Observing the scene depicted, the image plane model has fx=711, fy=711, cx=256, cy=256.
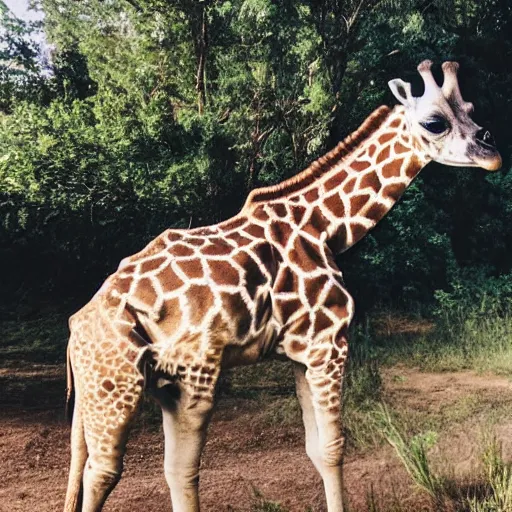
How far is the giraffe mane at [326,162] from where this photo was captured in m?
3.35

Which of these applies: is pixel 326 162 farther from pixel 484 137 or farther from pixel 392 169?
pixel 484 137

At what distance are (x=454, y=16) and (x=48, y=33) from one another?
6717 mm

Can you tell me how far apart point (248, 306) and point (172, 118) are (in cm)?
588

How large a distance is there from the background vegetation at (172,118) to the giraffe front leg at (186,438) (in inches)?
204

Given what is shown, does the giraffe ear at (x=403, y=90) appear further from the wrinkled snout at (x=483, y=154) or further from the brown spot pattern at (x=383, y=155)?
the wrinkled snout at (x=483, y=154)

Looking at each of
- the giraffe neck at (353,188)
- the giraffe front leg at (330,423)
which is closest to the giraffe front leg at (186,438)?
the giraffe front leg at (330,423)

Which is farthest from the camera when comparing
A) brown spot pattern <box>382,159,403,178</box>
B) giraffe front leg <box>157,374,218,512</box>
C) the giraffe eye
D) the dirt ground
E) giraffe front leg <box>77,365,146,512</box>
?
the dirt ground

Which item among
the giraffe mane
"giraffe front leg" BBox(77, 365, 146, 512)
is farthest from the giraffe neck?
"giraffe front leg" BBox(77, 365, 146, 512)

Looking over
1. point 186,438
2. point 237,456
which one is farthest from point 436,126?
point 237,456

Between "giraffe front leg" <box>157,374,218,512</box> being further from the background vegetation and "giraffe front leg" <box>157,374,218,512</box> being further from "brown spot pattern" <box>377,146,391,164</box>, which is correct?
the background vegetation

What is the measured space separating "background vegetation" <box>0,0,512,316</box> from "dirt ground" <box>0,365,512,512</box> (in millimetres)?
2207

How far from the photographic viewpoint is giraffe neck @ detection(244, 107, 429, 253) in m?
3.32

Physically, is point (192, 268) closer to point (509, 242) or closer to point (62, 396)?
point (62, 396)

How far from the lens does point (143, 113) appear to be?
8359mm
